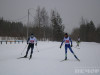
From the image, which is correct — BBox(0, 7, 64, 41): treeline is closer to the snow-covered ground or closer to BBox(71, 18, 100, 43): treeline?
BBox(71, 18, 100, 43): treeline

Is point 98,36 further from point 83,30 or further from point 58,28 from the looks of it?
point 58,28

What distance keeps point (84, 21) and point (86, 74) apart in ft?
195

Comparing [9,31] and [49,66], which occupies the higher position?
[9,31]

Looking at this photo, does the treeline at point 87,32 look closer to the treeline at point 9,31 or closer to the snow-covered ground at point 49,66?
the treeline at point 9,31

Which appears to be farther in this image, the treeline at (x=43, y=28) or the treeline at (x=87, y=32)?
the treeline at (x=87, y=32)

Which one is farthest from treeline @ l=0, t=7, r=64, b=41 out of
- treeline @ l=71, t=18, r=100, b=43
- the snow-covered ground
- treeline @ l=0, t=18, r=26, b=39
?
the snow-covered ground

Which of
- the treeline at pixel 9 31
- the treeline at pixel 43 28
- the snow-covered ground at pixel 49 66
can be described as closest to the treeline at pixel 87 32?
the treeline at pixel 43 28

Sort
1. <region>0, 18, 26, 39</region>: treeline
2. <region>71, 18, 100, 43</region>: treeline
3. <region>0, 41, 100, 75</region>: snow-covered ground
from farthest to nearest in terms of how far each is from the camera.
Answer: <region>71, 18, 100, 43</region>: treeline
<region>0, 18, 26, 39</region>: treeline
<region>0, 41, 100, 75</region>: snow-covered ground

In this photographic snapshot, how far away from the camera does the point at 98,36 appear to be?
47.3m

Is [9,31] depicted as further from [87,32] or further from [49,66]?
[49,66]

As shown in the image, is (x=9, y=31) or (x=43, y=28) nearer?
(x=43, y=28)

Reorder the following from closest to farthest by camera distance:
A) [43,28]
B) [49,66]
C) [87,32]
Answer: [49,66], [43,28], [87,32]

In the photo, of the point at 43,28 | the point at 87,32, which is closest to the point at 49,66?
the point at 43,28

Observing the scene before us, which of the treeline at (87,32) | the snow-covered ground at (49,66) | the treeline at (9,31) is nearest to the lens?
the snow-covered ground at (49,66)
